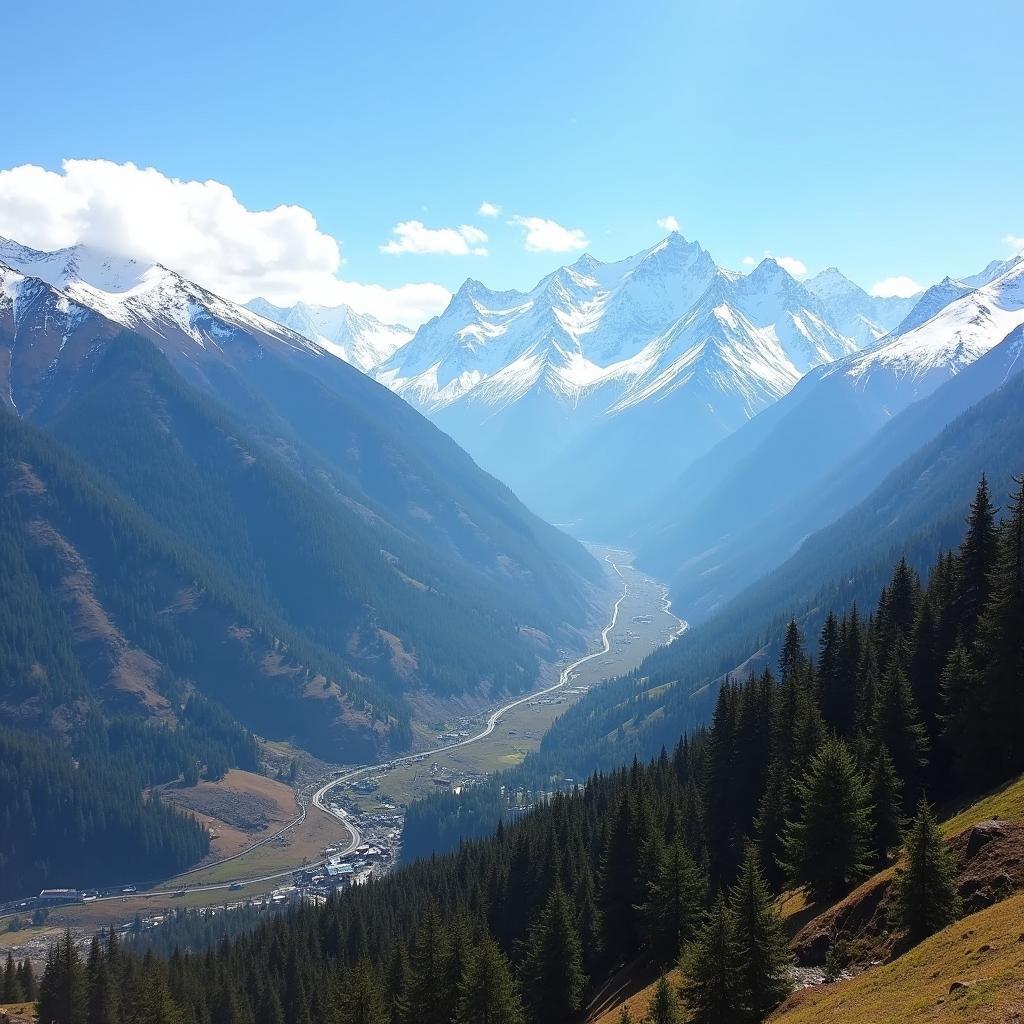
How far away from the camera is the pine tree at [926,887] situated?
47562 mm

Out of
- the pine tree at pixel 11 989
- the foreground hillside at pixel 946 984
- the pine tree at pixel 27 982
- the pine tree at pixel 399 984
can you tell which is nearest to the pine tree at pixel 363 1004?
the pine tree at pixel 399 984

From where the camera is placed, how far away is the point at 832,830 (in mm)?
61188

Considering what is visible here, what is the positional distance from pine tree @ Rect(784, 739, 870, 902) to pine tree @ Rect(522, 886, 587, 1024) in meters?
→ 21.6

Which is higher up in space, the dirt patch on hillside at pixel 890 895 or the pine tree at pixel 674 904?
the pine tree at pixel 674 904

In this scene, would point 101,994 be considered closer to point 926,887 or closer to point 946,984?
point 926,887

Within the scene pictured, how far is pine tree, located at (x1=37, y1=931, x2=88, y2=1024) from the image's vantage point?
102 m

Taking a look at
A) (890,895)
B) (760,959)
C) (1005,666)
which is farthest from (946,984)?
(1005,666)

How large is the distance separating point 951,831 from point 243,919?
154 metres

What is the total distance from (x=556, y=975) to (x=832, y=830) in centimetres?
2707

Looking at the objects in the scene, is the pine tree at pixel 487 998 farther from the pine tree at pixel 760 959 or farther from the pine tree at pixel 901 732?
the pine tree at pixel 901 732

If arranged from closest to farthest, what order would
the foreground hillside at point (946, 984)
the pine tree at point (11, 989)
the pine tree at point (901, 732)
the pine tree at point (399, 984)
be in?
the foreground hillside at point (946, 984), the pine tree at point (901, 732), the pine tree at point (399, 984), the pine tree at point (11, 989)

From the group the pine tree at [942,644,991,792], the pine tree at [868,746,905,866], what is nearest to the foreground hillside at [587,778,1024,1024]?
the pine tree at [868,746,905,866]

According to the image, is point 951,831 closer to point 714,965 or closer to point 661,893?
point 714,965

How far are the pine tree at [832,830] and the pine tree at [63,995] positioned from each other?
79605mm
